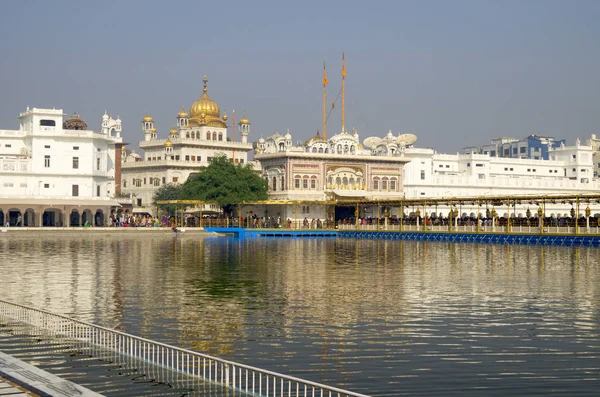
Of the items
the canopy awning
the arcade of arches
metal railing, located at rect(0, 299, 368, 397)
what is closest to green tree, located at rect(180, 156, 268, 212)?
the canopy awning

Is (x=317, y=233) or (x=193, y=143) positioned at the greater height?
(x=193, y=143)

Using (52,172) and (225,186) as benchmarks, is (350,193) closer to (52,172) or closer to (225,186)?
(225,186)

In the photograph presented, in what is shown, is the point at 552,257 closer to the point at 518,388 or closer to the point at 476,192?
the point at 518,388

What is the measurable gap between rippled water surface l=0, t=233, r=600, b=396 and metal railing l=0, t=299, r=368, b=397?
3.42ft

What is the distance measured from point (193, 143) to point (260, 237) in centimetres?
3003

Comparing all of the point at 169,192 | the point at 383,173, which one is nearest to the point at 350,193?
the point at 383,173

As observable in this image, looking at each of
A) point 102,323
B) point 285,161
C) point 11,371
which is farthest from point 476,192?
point 11,371

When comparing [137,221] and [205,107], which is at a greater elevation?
[205,107]

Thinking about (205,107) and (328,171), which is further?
(205,107)

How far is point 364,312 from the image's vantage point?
24797mm

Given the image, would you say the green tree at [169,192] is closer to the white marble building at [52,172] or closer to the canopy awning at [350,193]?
the white marble building at [52,172]

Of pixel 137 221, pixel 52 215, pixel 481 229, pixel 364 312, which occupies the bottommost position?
pixel 364 312

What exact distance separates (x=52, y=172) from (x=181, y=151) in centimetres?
2406

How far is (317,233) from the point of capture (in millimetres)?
89938
